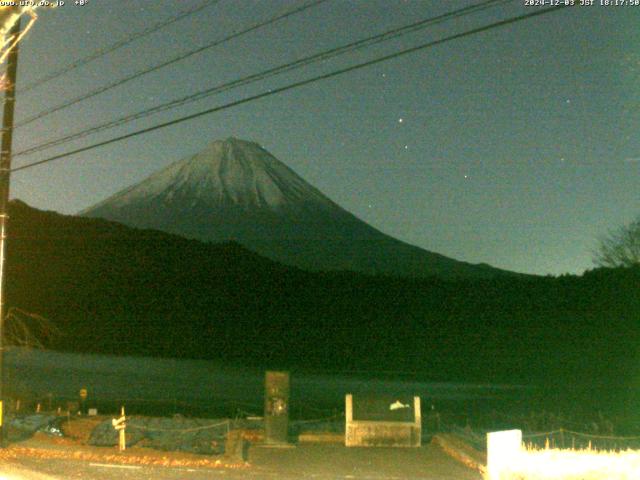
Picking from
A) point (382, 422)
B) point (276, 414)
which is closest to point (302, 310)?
point (382, 422)

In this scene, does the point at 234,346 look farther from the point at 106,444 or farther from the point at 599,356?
the point at 106,444

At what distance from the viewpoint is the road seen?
15594mm

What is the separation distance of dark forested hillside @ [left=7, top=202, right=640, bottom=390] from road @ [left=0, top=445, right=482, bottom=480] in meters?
50.2

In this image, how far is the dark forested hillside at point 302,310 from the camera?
79.8 metres

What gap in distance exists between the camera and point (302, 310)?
115438 millimetres

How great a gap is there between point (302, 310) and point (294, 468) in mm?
97995

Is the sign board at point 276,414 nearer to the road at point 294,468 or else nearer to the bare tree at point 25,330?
the road at point 294,468

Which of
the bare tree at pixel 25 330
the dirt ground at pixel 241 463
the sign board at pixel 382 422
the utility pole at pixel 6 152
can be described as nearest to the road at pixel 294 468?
the dirt ground at pixel 241 463

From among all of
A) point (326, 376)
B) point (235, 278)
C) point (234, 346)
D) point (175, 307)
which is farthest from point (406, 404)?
point (235, 278)

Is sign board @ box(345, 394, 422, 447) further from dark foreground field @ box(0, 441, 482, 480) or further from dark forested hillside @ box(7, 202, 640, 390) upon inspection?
dark forested hillside @ box(7, 202, 640, 390)

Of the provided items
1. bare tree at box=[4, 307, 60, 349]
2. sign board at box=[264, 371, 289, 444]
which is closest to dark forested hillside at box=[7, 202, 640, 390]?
bare tree at box=[4, 307, 60, 349]

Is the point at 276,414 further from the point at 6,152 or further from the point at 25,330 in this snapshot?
the point at 6,152

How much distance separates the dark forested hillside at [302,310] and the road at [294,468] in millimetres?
50215

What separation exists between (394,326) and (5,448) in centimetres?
8577
